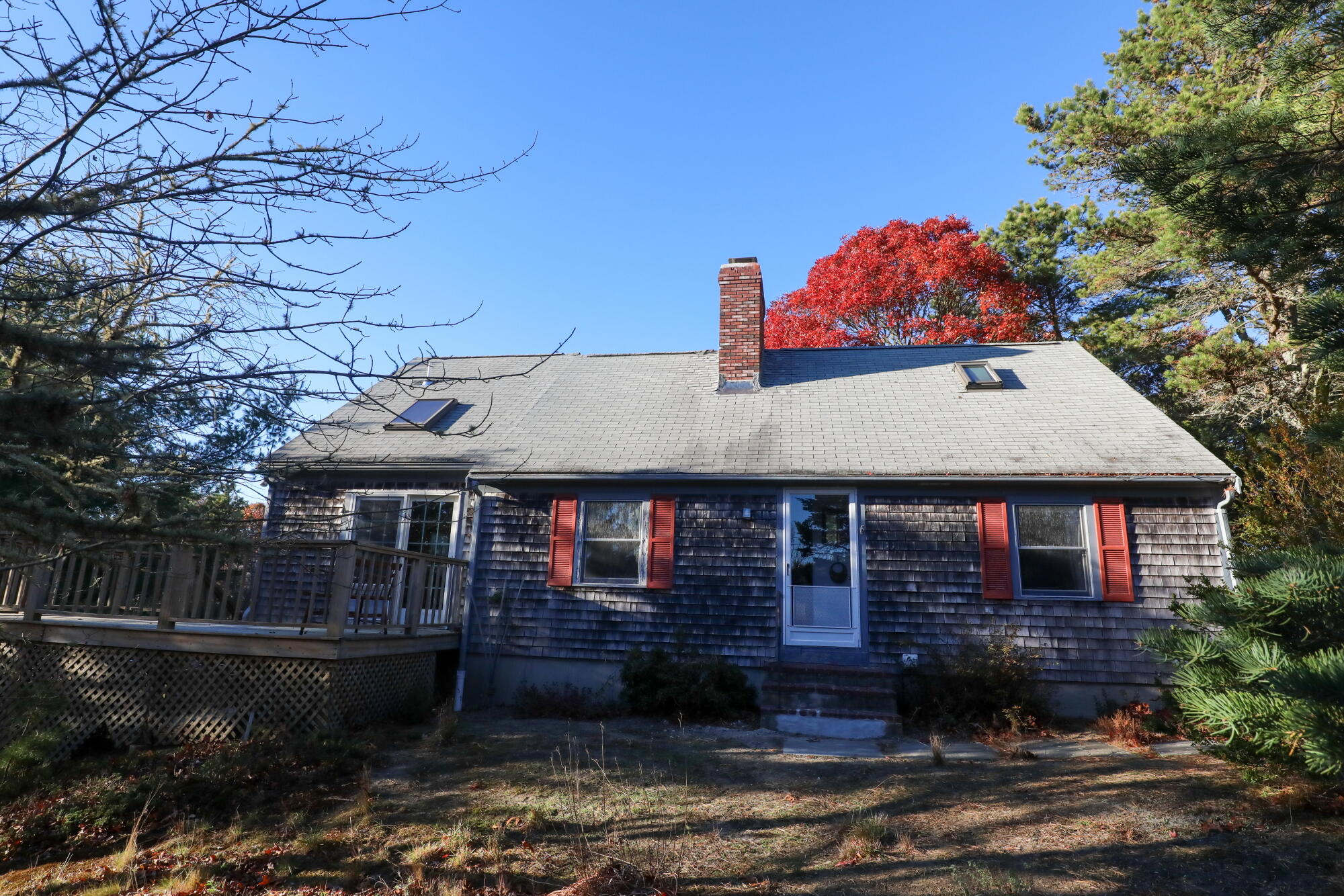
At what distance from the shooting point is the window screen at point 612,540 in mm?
10148

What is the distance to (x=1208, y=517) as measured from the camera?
9.00 metres

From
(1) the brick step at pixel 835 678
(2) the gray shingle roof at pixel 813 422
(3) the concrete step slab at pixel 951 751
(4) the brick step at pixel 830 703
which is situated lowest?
(3) the concrete step slab at pixel 951 751

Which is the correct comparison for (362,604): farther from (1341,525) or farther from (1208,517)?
(1341,525)

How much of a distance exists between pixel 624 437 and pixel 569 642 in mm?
3013

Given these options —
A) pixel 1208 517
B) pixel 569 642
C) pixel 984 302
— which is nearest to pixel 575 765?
pixel 569 642

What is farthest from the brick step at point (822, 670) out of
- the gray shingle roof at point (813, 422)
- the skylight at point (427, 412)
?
the skylight at point (427, 412)

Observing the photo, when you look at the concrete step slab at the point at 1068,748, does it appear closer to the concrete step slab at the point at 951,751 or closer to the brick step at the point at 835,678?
the concrete step slab at the point at 951,751

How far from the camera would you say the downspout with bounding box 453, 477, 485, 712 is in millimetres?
9609

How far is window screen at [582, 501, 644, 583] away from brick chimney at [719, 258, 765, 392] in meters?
3.29

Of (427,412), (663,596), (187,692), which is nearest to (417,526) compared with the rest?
(427,412)

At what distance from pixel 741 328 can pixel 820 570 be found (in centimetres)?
460

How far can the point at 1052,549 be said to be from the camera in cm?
935

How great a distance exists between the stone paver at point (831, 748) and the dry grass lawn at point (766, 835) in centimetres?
35

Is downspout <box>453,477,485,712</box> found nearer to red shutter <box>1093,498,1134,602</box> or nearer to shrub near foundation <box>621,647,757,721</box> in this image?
shrub near foundation <box>621,647,757,721</box>
